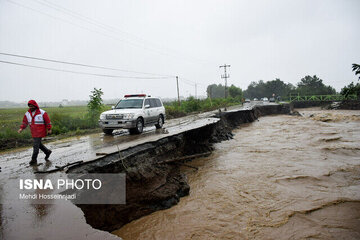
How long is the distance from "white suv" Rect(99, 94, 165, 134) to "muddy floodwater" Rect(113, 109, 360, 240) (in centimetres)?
318

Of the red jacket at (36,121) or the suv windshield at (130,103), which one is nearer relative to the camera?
the red jacket at (36,121)

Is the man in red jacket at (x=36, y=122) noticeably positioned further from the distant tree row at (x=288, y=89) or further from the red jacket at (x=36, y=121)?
the distant tree row at (x=288, y=89)

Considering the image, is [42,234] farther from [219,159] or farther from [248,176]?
[219,159]

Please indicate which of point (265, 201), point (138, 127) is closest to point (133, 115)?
point (138, 127)

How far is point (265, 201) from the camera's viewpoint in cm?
606

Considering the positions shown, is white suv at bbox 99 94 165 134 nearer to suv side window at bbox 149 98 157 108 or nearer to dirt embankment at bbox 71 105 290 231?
suv side window at bbox 149 98 157 108

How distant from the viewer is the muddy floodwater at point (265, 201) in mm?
4723

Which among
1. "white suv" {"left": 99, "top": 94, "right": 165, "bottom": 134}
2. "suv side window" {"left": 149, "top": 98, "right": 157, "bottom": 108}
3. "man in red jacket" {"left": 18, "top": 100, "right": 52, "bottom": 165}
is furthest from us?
"suv side window" {"left": 149, "top": 98, "right": 157, "bottom": 108}

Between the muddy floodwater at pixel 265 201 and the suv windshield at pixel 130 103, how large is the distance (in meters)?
4.01

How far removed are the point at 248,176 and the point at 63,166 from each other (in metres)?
6.05

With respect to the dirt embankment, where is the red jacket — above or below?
above

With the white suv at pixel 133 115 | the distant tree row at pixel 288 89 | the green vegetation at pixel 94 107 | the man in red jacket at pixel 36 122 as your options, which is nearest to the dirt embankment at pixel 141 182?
the man in red jacket at pixel 36 122

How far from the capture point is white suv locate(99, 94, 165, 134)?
978cm

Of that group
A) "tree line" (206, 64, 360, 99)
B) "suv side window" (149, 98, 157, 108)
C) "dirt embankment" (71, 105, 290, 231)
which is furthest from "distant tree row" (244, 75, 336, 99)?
"dirt embankment" (71, 105, 290, 231)
